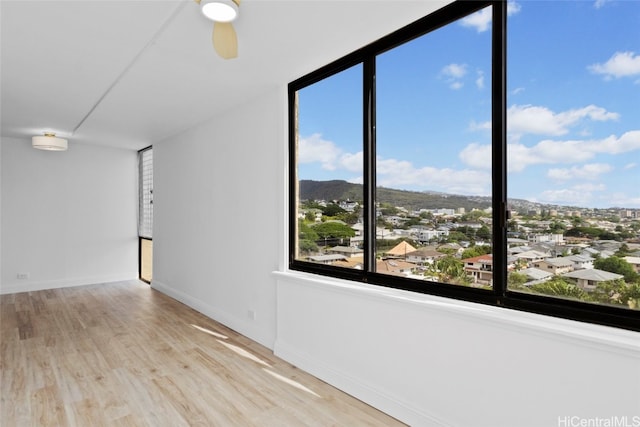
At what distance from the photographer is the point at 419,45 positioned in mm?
2232

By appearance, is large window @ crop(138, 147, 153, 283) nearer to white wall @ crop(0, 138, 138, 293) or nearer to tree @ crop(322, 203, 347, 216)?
white wall @ crop(0, 138, 138, 293)

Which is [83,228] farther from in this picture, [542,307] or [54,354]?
[542,307]

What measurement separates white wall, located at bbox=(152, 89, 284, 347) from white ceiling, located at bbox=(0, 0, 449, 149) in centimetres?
37

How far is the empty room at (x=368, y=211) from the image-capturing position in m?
1.60

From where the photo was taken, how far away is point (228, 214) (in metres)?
3.95

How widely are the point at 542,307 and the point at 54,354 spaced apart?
3.86 m

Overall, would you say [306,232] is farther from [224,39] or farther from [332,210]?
[224,39]

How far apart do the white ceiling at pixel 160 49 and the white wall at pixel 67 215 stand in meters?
1.86

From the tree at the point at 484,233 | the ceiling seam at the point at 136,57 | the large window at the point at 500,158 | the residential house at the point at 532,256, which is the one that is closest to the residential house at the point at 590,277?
the large window at the point at 500,158

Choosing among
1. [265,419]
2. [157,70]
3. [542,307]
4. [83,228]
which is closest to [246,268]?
[265,419]

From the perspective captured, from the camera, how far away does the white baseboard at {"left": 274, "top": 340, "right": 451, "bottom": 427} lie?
2080 millimetres

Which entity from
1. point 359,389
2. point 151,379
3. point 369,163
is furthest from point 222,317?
point 369,163

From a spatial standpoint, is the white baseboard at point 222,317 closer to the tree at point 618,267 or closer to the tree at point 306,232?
the tree at point 306,232

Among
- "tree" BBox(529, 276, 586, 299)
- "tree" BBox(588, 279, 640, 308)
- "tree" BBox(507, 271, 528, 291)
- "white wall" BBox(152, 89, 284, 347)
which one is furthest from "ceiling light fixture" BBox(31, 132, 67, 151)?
"tree" BBox(588, 279, 640, 308)
